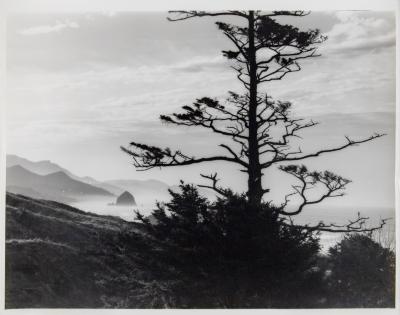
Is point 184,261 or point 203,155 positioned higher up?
point 203,155

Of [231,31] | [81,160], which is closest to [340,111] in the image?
[231,31]

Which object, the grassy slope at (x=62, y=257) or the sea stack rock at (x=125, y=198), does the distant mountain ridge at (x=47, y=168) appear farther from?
the grassy slope at (x=62, y=257)

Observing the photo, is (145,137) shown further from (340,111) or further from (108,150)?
(340,111)

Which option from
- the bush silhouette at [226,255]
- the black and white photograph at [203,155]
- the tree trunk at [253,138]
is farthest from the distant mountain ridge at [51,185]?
the tree trunk at [253,138]

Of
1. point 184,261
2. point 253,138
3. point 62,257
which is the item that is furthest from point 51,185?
point 253,138

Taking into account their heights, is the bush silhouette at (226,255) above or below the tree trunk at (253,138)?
below

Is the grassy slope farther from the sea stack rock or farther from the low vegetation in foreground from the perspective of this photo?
the sea stack rock

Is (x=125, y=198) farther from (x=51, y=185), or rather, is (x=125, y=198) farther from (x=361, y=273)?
(x=361, y=273)
